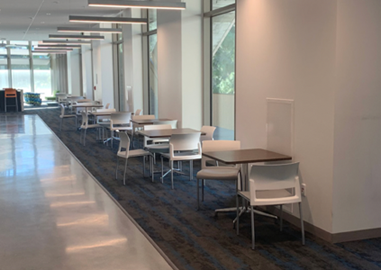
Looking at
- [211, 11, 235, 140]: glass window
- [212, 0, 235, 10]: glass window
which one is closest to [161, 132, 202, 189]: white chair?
[211, 11, 235, 140]: glass window

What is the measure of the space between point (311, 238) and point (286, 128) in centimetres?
129

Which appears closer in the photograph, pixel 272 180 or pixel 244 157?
pixel 272 180

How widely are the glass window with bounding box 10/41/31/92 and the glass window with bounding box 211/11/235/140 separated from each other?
2368 cm

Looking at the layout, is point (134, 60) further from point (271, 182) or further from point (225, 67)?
point (271, 182)

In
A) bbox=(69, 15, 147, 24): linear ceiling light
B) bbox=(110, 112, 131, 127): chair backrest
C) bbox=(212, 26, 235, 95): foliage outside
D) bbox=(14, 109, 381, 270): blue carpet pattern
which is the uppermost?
bbox=(69, 15, 147, 24): linear ceiling light

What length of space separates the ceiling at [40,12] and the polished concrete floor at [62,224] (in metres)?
5.74

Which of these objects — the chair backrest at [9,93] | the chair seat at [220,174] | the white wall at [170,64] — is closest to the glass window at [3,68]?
the chair backrest at [9,93]

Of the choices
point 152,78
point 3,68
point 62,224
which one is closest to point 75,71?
point 3,68

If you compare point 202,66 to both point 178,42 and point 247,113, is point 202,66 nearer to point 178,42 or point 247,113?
point 178,42

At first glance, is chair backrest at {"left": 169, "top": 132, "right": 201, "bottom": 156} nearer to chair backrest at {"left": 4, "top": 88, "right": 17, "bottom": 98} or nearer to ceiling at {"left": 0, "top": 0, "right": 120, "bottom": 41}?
ceiling at {"left": 0, "top": 0, "right": 120, "bottom": 41}

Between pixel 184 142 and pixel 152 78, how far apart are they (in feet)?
21.6

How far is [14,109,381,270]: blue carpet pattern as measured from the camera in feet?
12.9

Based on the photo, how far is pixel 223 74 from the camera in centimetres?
859

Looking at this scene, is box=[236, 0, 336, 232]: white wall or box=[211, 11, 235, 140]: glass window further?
box=[211, 11, 235, 140]: glass window
